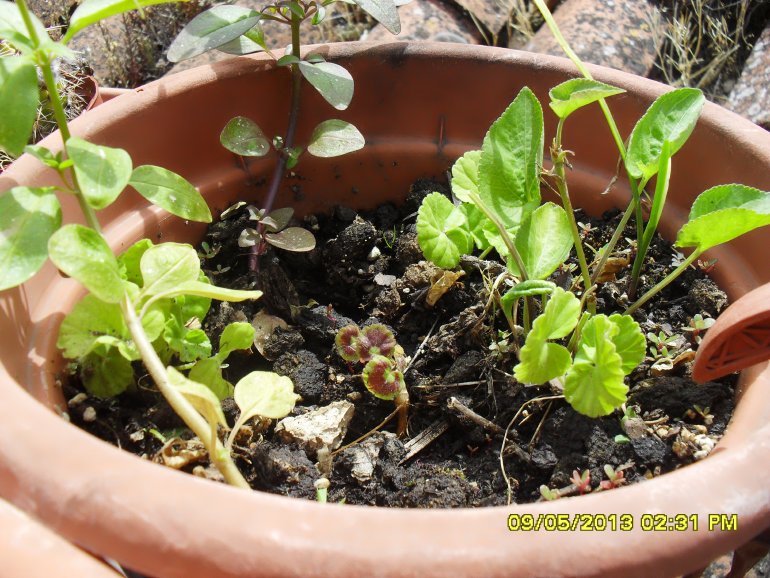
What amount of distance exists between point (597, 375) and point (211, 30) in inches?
27.4

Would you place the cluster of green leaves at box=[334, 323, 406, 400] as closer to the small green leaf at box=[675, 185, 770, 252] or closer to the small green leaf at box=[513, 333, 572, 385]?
the small green leaf at box=[513, 333, 572, 385]

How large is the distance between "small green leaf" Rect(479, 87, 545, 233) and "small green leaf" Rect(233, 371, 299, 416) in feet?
1.15

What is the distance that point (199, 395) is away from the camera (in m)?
0.62

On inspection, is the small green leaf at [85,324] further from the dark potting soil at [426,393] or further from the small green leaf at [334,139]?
the small green leaf at [334,139]

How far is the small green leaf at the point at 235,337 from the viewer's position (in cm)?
87

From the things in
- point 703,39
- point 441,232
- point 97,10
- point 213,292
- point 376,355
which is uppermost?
point 97,10

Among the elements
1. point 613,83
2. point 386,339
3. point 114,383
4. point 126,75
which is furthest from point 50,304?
point 126,75

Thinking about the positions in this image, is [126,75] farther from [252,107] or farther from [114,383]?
[114,383]

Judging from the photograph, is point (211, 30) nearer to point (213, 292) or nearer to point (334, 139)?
point (334, 139)

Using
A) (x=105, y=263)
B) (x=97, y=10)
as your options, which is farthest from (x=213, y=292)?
(x=97, y=10)
